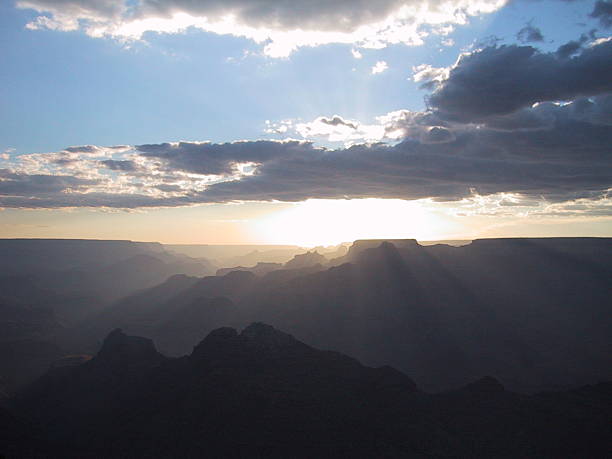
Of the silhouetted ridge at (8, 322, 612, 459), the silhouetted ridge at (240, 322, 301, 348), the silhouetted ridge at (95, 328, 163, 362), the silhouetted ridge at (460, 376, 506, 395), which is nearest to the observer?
the silhouetted ridge at (8, 322, 612, 459)

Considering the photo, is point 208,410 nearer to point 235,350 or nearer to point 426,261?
point 235,350

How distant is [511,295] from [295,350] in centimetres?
10307

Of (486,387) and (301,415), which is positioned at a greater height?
(486,387)

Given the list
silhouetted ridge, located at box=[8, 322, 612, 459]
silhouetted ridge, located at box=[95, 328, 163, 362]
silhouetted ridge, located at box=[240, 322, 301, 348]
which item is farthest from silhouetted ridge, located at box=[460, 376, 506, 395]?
silhouetted ridge, located at box=[95, 328, 163, 362]

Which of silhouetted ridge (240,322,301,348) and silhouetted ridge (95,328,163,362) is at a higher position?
silhouetted ridge (240,322,301,348)

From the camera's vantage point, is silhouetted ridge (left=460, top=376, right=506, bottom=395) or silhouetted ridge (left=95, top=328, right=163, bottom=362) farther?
silhouetted ridge (left=95, top=328, right=163, bottom=362)

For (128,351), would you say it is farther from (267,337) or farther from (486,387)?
(486,387)

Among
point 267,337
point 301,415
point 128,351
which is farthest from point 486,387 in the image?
point 128,351

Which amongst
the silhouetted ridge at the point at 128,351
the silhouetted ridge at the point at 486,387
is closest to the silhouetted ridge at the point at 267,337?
the silhouetted ridge at the point at 128,351

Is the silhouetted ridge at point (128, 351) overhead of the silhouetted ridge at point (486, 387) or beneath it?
beneath

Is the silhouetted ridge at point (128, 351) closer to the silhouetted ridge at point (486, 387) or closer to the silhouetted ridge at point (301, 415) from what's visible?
the silhouetted ridge at point (301, 415)

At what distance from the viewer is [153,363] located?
276ft

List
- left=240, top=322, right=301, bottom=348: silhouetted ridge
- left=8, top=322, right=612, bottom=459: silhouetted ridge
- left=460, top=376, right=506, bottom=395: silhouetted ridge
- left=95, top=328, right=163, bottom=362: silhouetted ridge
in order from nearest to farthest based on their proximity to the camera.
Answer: left=8, top=322, right=612, bottom=459: silhouetted ridge < left=460, top=376, right=506, bottom=395: silhouetted ridge < left=240, top=322, right=301, bottom=348: silhouetted ridge < left=95, top=328, right=163, bottom=362: silhouetted ridge

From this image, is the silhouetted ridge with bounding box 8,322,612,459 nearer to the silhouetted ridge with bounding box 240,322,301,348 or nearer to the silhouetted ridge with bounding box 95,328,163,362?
the silhouetted ridge with bounding box 240,322,301,348
